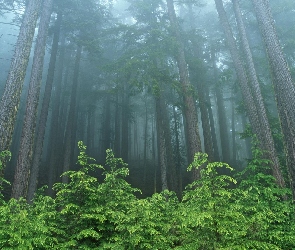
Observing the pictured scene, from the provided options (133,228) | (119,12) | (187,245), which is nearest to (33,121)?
(133,228)

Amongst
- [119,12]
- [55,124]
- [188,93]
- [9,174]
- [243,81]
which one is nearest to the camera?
[243,81]

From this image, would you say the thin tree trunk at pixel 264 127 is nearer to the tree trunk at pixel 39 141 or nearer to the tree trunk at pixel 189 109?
the tree trunk at pixel 189 109

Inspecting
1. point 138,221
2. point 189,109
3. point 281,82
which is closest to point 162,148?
point 189,109

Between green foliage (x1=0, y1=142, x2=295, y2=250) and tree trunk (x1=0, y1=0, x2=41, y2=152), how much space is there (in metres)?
3.89

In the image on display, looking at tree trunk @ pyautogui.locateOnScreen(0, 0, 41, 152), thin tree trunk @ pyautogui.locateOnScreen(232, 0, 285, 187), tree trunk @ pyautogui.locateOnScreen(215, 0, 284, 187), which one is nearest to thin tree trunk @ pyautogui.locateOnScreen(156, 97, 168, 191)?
tree trunk @ pyautogui.locateOnScreen(215, 0, 284, 187)

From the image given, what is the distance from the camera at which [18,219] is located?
15.6ft

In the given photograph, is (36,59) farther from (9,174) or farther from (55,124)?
(9,174)

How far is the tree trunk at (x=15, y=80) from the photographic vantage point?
8523 mm

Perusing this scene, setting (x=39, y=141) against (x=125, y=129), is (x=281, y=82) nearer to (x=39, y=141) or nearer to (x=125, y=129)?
(x=39, y=141)

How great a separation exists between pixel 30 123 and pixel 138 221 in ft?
23.9

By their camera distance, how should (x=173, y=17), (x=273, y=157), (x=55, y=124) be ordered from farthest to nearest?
(x=55, y=124) → (x=173, y=17) → (x=273, y=157)

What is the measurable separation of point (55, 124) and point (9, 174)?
7255 mm

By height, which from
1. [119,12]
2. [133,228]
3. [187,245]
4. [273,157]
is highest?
[119,12]

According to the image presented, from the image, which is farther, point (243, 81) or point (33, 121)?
point (243, 81)
